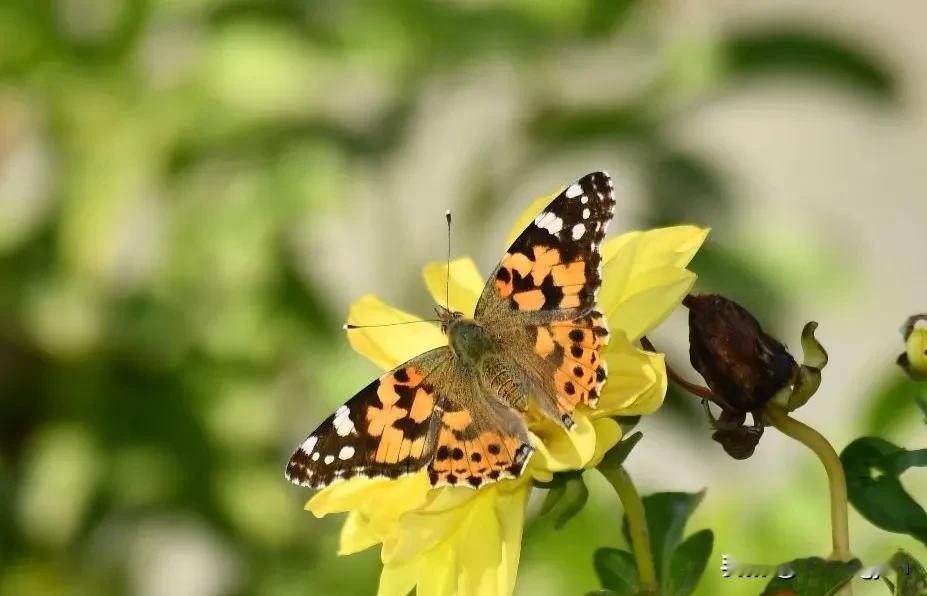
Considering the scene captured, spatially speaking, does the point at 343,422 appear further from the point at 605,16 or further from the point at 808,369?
the point at 605,16

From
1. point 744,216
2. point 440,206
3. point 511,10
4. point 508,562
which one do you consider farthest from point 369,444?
point 440,206

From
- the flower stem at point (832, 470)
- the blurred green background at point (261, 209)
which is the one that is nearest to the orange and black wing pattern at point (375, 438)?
the flower stem at point (832, 470)

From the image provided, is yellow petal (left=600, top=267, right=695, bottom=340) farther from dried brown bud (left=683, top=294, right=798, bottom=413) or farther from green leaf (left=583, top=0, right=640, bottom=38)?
green leaf (left=583, top=0, right=640, bottom=38)

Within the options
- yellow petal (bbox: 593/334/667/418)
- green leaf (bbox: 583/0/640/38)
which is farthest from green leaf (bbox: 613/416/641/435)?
green leaf (bbox: 583/0/640/38)

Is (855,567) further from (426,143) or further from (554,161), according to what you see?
(426,143)

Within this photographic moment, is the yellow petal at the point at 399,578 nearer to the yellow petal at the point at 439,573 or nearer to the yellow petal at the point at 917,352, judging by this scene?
the yellow petal at the point at 439,573

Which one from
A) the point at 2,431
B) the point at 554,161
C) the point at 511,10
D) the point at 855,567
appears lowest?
the point at 855,567
